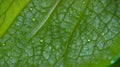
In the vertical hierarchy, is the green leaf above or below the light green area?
below

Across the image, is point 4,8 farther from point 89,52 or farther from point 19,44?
point 89,52

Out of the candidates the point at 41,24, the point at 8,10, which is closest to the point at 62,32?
the point at 41,24

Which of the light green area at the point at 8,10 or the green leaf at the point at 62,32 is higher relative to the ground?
the light green area at the point at 8,10

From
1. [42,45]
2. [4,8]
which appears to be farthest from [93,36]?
[4,8]

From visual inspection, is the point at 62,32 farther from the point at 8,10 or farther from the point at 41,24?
the point at 8,10
